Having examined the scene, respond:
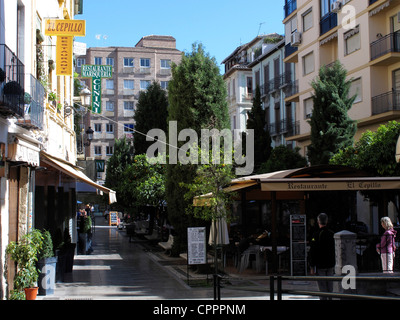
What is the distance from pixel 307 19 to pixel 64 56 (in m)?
22.5

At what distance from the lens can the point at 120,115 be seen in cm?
7419

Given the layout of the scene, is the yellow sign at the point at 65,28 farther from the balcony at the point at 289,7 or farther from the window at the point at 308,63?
the balcony at the point at 289,7

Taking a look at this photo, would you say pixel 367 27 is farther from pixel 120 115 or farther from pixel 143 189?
pixel 120 115

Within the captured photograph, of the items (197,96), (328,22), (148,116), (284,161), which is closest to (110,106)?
(148,116)

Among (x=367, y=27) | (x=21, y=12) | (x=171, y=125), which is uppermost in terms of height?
(x=367, y=27)

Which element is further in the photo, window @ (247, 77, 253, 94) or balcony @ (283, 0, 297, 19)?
window @ (247, 77, 253, 94)

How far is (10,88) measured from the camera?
10297 mm

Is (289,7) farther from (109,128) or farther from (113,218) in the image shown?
(109,128)

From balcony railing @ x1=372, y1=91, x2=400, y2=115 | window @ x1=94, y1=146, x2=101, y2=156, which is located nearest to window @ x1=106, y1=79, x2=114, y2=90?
window @ x1=94, y1=146, x2=101, y2=156

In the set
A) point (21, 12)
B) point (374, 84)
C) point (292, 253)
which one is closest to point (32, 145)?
point (21, 12)

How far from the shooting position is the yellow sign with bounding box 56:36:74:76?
1706 cm

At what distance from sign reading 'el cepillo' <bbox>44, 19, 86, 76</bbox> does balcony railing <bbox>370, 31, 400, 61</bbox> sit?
17.0 m

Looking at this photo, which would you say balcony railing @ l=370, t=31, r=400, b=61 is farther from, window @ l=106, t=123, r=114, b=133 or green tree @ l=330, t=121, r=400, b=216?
window @ l=106, t=123, r=114, b=133
